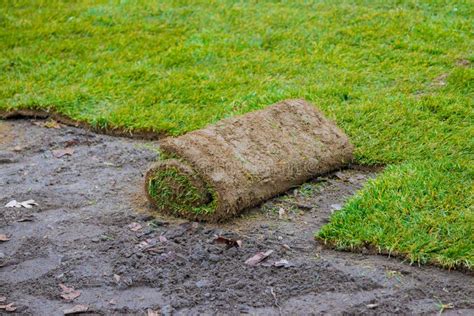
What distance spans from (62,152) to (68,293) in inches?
90.8

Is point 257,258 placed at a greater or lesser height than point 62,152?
greater

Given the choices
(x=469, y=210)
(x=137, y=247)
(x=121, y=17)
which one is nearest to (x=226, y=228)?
(x=137, y=247)

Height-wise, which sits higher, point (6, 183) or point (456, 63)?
point (456, 63)

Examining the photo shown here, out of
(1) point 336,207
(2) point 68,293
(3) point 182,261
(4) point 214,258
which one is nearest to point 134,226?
(3) point 182,261

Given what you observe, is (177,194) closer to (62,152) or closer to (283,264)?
(283,264)

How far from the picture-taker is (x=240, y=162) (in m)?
5.31

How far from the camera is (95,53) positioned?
877 cm

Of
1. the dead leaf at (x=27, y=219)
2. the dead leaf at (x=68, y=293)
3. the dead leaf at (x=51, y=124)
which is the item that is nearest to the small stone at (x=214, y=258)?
the dead leaf at (x=68, y=293)

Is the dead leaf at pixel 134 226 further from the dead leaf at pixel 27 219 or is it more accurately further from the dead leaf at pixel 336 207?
the dead leaf at pixel 336 207

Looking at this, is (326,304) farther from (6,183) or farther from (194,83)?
(194,83)

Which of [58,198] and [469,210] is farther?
[58,198]

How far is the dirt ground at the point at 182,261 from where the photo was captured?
14.2ft

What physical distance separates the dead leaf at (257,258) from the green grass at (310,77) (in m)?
0.42

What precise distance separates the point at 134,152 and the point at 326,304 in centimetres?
271
